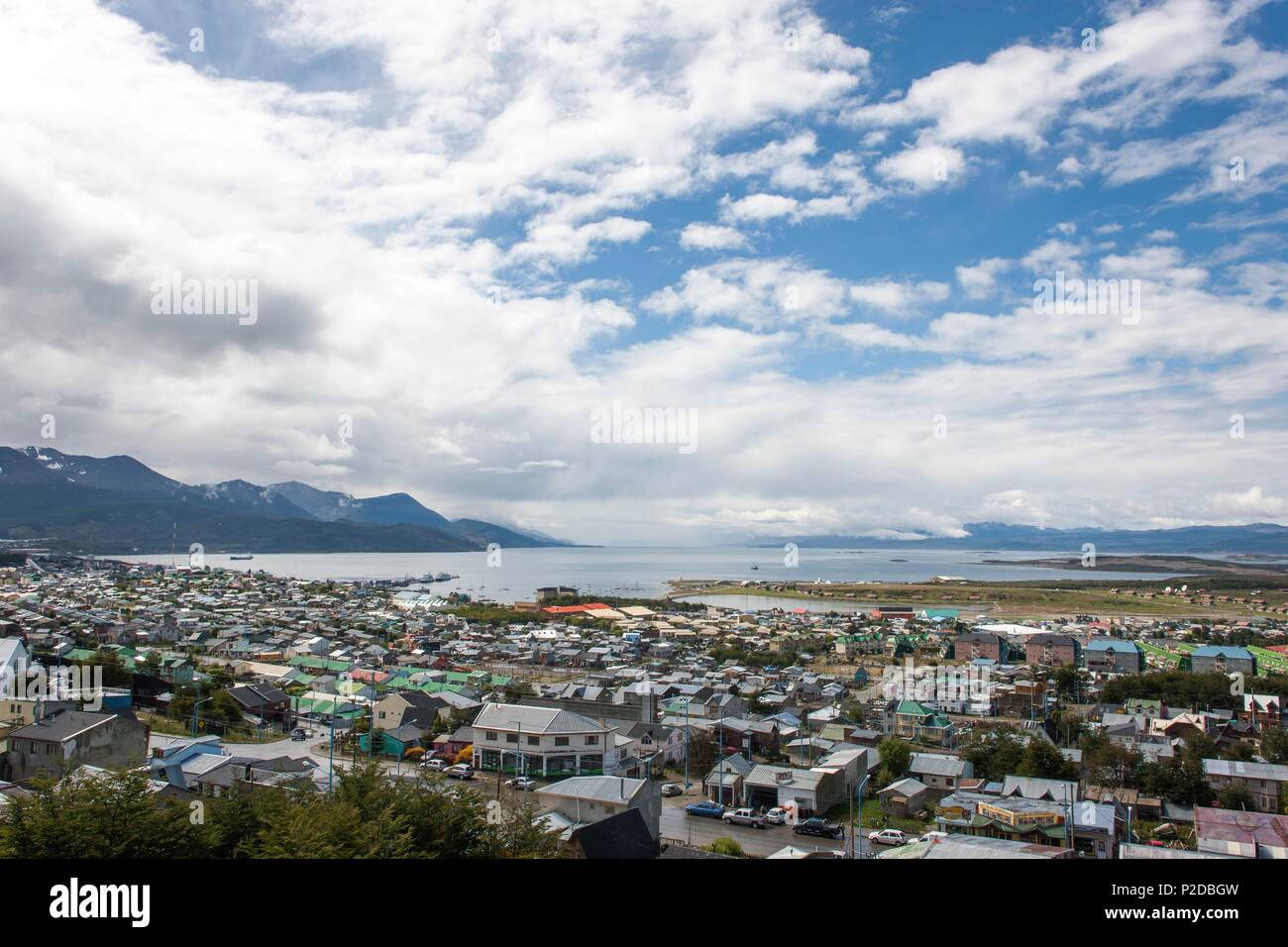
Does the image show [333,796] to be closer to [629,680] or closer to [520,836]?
[520,836]

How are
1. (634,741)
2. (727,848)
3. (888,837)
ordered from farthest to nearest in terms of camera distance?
(634,741) → (888,837) → (727,848)

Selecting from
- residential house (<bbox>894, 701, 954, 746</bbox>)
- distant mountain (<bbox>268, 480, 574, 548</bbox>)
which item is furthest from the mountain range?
residential house (<bbox>894, 701, 954, 746</bbox>)

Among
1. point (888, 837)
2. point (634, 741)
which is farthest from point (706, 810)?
point (634, 741)

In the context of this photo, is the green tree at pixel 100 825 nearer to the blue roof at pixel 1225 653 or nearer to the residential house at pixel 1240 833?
the residential house at pixel 1240 833

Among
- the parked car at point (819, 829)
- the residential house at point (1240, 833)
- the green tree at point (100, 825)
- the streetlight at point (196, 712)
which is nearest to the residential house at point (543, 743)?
the parked car at point (819, 829)

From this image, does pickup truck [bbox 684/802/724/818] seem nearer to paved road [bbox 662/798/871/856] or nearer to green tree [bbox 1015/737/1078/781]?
paved road [bbox 662/798/871/856]

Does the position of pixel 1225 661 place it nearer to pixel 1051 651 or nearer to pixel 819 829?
pixel 1051 651
